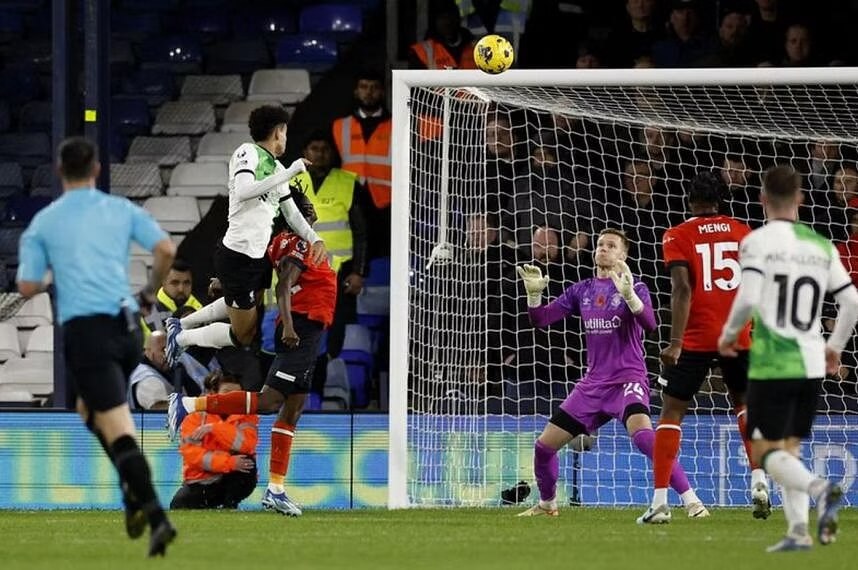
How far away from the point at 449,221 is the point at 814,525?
4000 mm

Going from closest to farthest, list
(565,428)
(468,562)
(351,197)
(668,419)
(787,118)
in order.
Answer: (468,562)
(668,419)
(565,428)
(787,118)
(351,197)

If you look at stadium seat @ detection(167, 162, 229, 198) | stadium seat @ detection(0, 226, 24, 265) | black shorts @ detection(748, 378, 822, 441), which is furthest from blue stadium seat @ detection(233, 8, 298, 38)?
black shorts @ detection(748, 378, 822, 441)

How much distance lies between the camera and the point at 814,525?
10.4m

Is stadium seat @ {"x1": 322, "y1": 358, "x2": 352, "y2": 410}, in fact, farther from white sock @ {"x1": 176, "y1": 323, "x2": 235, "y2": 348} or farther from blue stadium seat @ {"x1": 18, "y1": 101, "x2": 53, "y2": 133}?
blue stadium seat @ {"x1": 18, "y1": 101, "x2": 53, "y2": 133}

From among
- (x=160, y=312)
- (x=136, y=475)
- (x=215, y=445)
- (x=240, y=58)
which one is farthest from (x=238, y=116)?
(x=136, y=475)

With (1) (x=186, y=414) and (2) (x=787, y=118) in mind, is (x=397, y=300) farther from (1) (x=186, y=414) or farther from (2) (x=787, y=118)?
(2) (x=787, y=118)

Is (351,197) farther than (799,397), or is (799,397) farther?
(351,197)

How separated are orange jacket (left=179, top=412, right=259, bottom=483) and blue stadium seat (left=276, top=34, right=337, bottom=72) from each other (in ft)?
20.5

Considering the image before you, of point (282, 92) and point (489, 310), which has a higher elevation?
point (282, 92)

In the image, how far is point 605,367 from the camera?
11.1 metres

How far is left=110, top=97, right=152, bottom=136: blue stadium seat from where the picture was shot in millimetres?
17859

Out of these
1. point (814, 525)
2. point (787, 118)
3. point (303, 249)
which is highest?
point (787, 118)

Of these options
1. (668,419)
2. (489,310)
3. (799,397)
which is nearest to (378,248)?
(489,310)

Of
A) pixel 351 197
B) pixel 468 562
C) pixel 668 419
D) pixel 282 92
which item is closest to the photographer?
pixel 468 562
